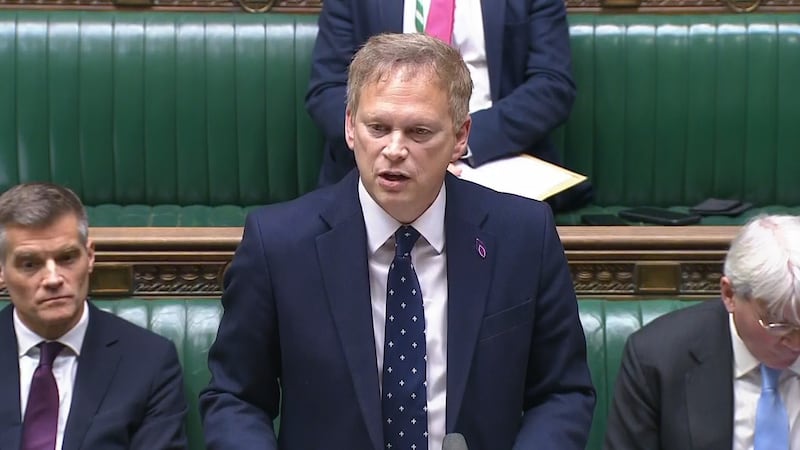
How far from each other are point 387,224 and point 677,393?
0.42 meters

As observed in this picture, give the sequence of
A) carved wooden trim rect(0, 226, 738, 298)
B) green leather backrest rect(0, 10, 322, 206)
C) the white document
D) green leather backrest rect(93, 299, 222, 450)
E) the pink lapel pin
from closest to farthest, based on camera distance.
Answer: the pink lapel pin → green leather backrest rect(93, 299, 222, 450) → carved wooden trim rect(0, 226, 738, 298) → the white document → green leather backrest rect(0, 10, 322, 206)

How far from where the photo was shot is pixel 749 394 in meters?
1.52

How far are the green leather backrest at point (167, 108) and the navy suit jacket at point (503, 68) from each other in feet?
0.50

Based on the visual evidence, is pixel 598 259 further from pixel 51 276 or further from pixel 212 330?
pixel 51 276

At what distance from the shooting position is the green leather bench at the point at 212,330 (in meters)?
1.86

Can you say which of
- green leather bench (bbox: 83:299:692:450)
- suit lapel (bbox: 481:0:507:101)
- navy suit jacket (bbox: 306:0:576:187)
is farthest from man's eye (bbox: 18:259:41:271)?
suit lapel (bbox: 481:0:507:101)

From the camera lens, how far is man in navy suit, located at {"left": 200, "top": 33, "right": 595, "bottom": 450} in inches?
50.2

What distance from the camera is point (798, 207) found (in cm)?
253

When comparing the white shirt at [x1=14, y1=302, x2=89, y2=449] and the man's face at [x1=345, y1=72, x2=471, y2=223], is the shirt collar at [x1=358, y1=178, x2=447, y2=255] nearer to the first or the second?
the man's face at [x1=345, y1=72, x2=471, y2=223]

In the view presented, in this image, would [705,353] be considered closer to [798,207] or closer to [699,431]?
[699,431]

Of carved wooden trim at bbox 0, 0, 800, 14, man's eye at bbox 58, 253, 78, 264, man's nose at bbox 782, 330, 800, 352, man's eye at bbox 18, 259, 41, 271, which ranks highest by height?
carved wooden trim at bbox 0, 0, 800, 14

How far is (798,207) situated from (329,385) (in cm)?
147

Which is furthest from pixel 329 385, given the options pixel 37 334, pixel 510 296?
pixel 37 334

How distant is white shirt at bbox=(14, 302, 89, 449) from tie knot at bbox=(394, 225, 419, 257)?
22.5 inches
